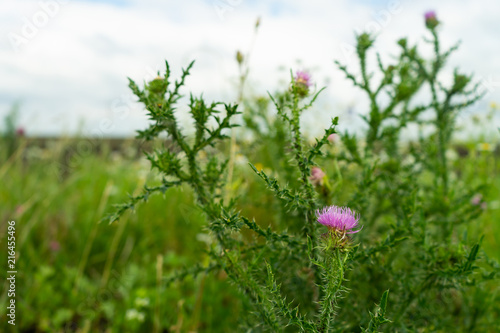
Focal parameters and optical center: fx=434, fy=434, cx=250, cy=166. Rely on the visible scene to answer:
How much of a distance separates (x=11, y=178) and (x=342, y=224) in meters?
4.12

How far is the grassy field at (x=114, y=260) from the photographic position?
2260 mm

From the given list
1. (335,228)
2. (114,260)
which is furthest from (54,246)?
(335,228)

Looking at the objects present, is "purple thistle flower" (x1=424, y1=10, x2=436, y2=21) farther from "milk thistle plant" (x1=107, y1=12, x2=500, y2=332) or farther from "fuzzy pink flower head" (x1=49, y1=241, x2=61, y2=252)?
"fuzzy pink flower head" (x1=49, y1=241, x2=61, y2=252)

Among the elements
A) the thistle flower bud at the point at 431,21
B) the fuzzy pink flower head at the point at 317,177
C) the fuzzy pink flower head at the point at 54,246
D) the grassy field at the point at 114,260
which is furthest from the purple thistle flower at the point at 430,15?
the fuzzy pink flower head at the point at 54,246

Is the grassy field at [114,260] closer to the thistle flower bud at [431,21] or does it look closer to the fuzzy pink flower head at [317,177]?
the fuzzy pink flower head at [317,177]

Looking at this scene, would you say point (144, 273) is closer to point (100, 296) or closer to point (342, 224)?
point (100, 296)

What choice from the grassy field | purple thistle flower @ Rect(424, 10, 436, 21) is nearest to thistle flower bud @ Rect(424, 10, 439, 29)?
purple thistle flower @ Rect(424, 10, 436, 21)

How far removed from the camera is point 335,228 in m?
0.98

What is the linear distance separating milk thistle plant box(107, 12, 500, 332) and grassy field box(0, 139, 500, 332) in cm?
30

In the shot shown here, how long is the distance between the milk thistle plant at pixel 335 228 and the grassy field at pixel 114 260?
0.30 meters

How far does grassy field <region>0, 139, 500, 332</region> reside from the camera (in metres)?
2.26

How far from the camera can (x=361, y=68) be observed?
1.82 metres

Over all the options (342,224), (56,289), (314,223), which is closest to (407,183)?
(314,223)

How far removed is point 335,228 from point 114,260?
2.43 m
